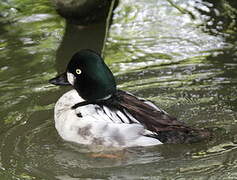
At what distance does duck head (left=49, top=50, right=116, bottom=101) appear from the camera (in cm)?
659

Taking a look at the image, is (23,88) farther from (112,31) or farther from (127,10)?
Result: (127,10)

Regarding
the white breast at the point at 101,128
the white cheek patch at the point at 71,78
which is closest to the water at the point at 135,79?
the white breast at the point at 101,128

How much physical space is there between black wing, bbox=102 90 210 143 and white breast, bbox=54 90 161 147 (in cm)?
6

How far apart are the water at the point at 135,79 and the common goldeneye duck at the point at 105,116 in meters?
0.12

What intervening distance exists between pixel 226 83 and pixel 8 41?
3.51 metres

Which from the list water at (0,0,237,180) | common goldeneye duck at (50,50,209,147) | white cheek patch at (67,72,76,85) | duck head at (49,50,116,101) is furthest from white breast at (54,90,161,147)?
white cheek patch at (67,72,76,85)

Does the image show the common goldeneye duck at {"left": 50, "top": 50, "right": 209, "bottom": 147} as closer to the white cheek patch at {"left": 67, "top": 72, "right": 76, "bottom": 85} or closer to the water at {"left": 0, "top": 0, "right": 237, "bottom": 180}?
the white cheek patch at {"left": 67, "top": 72, "right": 76, "bottom": 85}

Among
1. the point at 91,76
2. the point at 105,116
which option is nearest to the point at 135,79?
the point at 91,76

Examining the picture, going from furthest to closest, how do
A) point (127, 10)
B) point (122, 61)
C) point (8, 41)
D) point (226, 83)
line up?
point (127, 10) < point (8, 41) < point (122, 61) < point (226, 83)

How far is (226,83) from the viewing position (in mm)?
7371

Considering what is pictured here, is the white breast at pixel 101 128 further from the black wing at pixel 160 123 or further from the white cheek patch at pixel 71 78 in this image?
the white cheek patch at pixel 71 78

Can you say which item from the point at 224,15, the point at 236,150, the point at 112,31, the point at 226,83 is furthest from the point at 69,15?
the point at 236,150

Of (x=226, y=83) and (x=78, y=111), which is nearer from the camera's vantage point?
(x=78, y=111)

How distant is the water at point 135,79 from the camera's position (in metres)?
6.03
